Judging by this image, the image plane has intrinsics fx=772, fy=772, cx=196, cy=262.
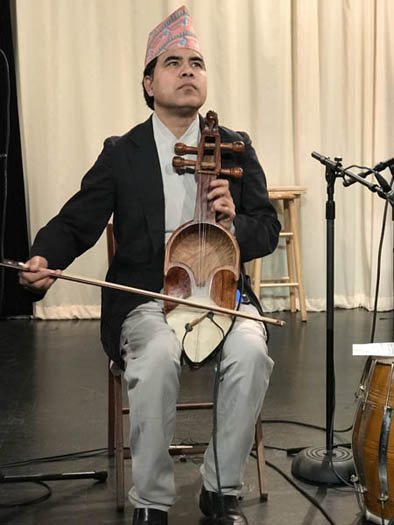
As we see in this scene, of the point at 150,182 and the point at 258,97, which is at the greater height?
the point at 258,97

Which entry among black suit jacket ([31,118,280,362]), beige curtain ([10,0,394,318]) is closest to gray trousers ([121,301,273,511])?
black suit jacket ([31,118,280,362])

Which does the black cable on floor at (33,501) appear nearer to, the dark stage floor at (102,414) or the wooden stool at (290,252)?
the dark stage floor at (102,414)

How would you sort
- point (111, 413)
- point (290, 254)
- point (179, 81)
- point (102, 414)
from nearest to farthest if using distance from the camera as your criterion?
point (179, 81) → point (111, 413) → point (102, 414) → point (290, 254)

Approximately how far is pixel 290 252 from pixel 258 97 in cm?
104

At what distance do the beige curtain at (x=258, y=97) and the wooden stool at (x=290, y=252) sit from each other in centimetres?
20

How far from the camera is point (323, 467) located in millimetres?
2215

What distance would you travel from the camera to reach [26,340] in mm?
4254

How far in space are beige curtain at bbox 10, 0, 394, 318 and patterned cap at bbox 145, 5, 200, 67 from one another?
2752mm

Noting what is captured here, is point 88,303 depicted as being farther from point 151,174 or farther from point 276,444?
point 151,174

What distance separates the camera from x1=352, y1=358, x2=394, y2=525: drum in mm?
1795

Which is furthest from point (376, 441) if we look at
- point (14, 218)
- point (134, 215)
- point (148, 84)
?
point (14, 218)

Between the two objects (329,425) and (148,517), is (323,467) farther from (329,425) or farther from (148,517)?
(148,517)

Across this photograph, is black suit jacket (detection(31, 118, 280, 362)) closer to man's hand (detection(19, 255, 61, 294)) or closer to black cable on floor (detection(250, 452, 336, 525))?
man's hand (detection(19, 255, 61, 294))

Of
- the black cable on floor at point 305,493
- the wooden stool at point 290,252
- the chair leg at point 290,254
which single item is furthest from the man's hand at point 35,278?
the chair leg at point 290,254
